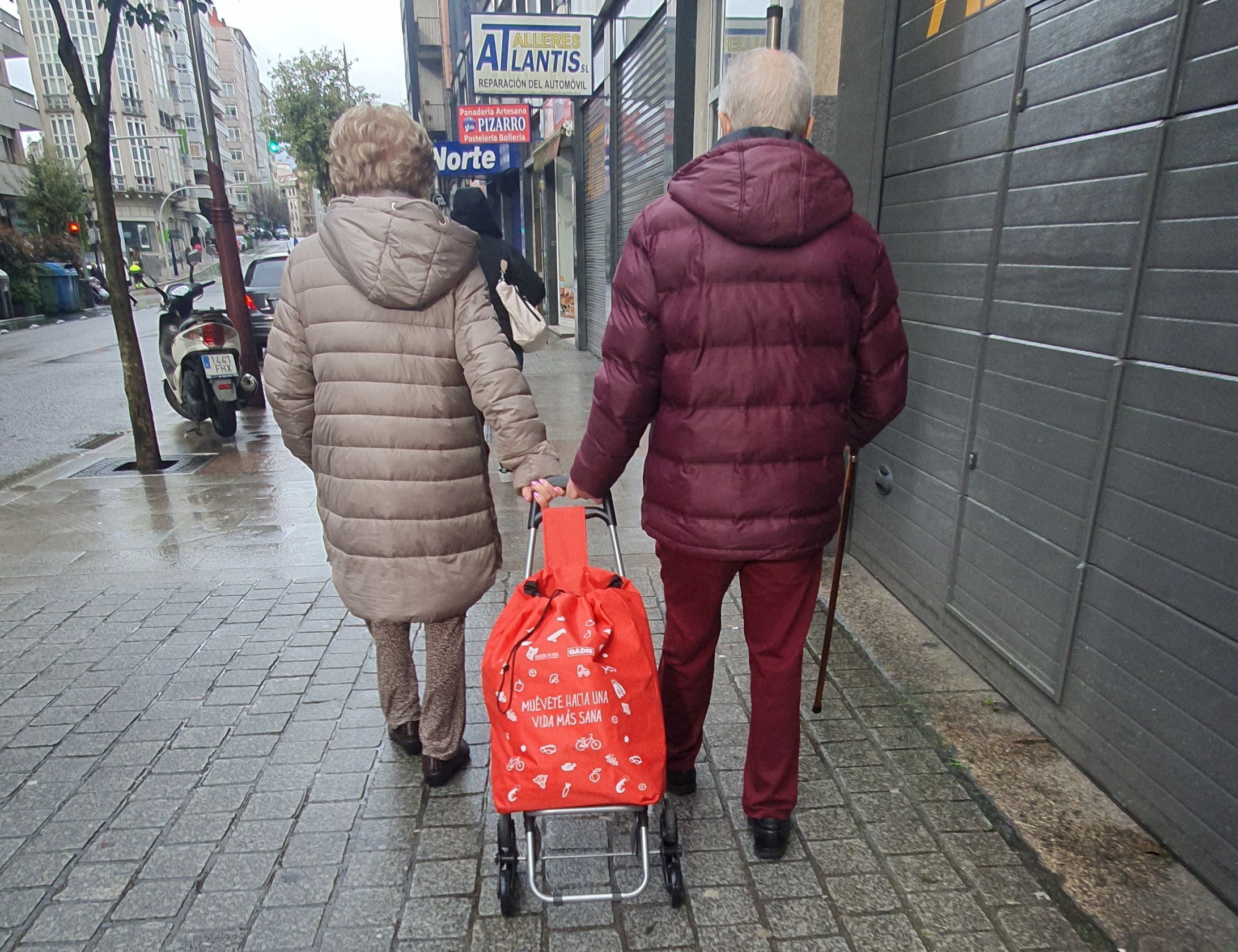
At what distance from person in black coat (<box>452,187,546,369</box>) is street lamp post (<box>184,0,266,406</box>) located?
4095 millimetres

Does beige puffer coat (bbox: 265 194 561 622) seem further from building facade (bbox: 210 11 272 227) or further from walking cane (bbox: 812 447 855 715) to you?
building facade (bbox: 210 11 272 227)

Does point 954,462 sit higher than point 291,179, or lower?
lower

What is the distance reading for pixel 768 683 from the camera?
2398 millimetres

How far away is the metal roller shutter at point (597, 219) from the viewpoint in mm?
11099

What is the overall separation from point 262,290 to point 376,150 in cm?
1279

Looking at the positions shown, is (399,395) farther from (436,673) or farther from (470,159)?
(470,159)

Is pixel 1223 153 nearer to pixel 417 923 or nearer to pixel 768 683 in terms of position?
pixel 768 683

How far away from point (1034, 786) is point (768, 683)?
3.53ft

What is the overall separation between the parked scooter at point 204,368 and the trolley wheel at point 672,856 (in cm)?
681

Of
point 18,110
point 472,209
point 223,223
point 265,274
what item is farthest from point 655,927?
point 18,110

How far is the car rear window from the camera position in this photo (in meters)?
14.1

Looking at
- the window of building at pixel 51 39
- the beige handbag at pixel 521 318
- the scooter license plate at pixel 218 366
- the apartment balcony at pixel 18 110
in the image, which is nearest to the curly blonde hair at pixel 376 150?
the beige handbag at pixel 521 318

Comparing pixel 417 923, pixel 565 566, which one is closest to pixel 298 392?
pixel 565 566

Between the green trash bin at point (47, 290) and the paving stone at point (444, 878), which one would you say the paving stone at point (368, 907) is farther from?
the green trash bin at point (47, 290)
